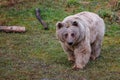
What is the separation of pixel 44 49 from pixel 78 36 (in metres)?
2.31

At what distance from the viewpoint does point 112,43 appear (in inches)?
436

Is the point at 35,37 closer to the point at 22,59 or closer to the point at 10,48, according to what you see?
the point at 10,48

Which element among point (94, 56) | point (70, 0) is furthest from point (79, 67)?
point (70, 0)

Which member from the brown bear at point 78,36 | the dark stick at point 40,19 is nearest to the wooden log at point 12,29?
the dark stick at point 40,19

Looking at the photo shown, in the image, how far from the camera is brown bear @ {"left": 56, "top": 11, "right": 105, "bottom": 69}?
8.14m

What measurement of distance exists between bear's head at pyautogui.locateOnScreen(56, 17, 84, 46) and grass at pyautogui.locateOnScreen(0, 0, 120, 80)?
0.69m

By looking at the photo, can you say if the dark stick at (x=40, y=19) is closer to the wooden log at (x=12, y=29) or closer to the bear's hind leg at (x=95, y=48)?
the wooden log at (x=12, y=29)

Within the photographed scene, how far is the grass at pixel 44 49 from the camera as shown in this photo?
26.8 feet

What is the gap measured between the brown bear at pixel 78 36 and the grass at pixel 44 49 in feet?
0.86

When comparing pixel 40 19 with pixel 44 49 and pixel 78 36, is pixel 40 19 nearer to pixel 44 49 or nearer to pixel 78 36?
pixel 44 49

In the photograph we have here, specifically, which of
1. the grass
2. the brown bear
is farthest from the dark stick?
the brown bear

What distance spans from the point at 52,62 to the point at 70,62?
16.6 inches

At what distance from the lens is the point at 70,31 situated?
8.13m

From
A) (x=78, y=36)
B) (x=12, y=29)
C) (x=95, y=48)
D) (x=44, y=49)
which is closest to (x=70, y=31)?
(x=78, y=36)
